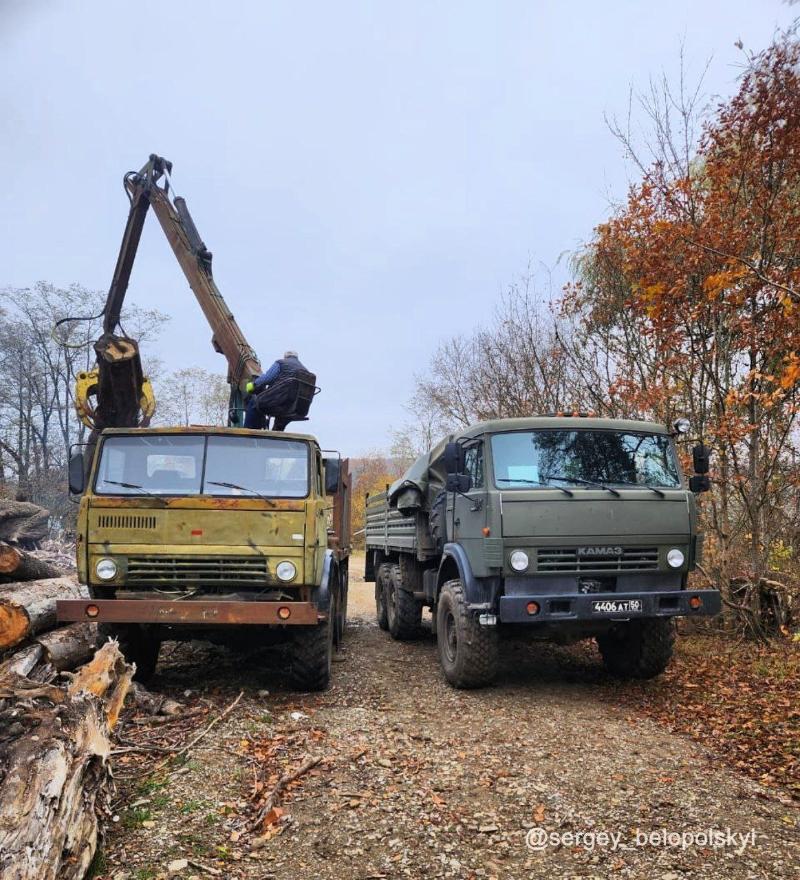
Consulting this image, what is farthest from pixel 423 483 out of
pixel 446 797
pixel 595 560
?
pixel 446 797

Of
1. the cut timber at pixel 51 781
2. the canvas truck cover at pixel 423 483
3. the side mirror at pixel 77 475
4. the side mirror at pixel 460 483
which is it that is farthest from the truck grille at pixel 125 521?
the canvas truck cover at pixel 423 483

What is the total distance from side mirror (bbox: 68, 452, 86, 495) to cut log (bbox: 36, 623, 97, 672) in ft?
4.00

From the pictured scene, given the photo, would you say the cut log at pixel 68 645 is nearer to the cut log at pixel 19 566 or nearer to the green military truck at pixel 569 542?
the cut log at pixel 19 566

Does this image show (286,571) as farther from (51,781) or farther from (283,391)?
(51,781)

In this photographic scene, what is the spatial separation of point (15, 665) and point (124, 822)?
6.76 feet

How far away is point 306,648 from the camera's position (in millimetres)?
6215

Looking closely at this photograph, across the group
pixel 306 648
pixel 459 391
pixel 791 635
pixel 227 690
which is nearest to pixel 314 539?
pixel 306 648

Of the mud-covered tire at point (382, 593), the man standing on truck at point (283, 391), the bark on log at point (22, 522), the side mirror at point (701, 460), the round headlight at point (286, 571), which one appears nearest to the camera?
the round headlight at point (286, 571)

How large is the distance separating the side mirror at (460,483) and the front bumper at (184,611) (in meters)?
1.79

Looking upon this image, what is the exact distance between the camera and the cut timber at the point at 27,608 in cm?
554

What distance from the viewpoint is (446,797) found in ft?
13.4

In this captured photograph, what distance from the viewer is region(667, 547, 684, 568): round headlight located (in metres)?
6.27

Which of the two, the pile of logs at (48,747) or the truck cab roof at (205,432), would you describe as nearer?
the pile of logs at (48,747)

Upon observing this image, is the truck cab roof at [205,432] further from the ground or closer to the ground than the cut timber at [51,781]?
further from the ground
